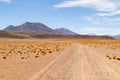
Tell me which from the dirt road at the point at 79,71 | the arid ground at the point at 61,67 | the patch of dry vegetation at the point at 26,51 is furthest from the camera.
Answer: the patch of dry vegetation at the point at 26,51

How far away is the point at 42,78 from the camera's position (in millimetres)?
12945

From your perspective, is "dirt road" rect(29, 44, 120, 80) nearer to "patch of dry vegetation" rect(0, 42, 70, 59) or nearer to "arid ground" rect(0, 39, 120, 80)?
"arid ground" rect(0, 39, 120, 80)

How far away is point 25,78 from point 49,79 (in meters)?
1.21

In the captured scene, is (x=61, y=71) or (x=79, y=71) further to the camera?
(x=61, y=71)

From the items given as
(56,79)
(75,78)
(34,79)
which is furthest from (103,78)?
(34,79)

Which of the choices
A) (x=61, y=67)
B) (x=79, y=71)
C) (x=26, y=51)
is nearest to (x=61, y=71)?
(x=79, y=71)

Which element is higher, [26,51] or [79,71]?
[79,71]

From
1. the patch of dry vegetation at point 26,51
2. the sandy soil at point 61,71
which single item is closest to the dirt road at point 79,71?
the sandy soil at point 61,71

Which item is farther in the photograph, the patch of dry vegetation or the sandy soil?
the patch of dry vegetation

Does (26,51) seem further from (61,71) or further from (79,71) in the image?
(79,71)

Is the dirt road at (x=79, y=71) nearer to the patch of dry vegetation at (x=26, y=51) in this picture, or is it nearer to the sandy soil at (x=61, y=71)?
the sandy soil at (x=61, y=71)

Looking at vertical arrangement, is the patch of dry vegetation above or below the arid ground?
below

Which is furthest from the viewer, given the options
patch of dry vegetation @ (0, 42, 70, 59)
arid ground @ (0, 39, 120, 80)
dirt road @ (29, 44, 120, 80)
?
patch of dry vegetation @ (0, 42, 70, 59)

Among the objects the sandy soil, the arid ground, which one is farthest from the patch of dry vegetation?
the sandy soil
